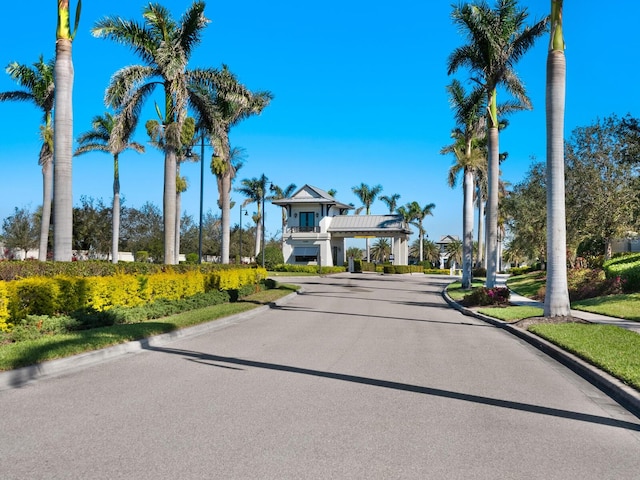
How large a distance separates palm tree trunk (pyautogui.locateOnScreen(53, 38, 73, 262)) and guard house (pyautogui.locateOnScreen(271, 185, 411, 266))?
47432 mm

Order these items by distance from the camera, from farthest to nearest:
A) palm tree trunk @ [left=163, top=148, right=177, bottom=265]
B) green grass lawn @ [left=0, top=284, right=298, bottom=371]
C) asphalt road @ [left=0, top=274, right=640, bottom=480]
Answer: palm tree trunk @ [left=163, top=148, right=177, bottom=265] → green grass lawn @ [left=0, top=284, right=298, bottom=371] → asphalt road @ [left=0, top=274, right=640, bottom=480]

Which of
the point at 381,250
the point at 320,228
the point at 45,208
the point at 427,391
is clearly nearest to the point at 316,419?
the point at 427,391

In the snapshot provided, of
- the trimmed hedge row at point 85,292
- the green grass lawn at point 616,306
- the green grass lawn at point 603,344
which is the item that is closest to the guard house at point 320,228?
the green grass lawn at point 616,306

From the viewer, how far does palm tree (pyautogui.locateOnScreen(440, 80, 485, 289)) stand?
29.4 m

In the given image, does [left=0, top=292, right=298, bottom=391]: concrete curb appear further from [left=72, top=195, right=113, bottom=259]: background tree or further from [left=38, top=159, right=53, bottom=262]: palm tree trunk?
[left=72, top=195, right=113, bottom=259]: background tree

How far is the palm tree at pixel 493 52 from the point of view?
78.4 feet

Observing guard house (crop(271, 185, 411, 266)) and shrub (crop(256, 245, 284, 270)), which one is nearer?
shrub (crop(256, 245, 284, 270))

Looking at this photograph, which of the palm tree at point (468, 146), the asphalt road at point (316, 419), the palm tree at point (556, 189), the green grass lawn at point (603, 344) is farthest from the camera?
the palm tree at point (468, 146)

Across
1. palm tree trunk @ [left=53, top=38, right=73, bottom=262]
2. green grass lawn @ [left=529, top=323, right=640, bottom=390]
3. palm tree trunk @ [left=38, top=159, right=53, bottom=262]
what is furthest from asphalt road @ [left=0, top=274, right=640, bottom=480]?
palm tree trunk @ [left=38, top=159, right=53, bottom=262]

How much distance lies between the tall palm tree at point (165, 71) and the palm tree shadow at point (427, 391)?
13259mm

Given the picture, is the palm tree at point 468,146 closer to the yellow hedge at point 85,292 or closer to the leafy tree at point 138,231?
the yellow hedge at point 85,292

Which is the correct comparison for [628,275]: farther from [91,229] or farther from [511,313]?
[91,229]

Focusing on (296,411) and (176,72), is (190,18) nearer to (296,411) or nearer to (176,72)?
(176,72)

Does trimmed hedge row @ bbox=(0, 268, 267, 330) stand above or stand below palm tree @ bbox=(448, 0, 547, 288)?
below
